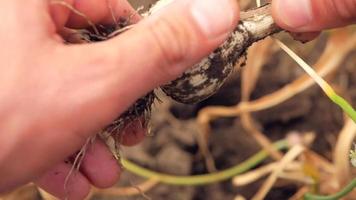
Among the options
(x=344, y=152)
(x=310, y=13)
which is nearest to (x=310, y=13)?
(x=310, y=13)

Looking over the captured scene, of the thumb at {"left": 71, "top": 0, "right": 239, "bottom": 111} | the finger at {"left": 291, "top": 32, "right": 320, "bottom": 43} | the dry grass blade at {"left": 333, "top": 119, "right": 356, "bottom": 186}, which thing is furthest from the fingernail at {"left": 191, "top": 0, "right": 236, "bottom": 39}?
the dry grass blade at {"left": 333, "top": 119, "right": 356, "bottom": 186}

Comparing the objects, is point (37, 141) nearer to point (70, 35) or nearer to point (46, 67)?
point (46, 67)

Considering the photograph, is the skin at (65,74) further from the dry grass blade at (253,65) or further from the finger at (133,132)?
the dry grass blade at (253,65)

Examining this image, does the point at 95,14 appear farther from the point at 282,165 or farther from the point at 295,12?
the point at 282,165

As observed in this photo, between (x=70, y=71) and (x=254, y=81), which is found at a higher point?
(x=70, y=71)

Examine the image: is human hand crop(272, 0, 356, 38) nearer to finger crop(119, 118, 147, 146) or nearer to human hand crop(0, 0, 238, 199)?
human hand crop(0, 0, 238, 199)
